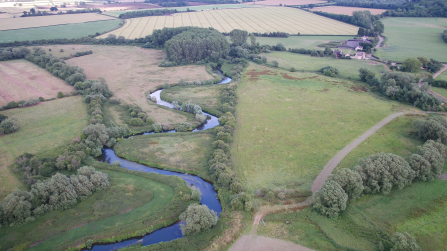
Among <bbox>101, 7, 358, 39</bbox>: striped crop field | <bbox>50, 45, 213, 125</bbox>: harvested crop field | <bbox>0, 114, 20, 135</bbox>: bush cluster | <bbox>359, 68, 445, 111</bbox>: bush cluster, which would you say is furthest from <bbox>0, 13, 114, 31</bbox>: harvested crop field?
<bbox>359, 68, 445, 111</bbox>: bush cluster

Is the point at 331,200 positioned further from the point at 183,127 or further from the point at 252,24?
the point at 252,24

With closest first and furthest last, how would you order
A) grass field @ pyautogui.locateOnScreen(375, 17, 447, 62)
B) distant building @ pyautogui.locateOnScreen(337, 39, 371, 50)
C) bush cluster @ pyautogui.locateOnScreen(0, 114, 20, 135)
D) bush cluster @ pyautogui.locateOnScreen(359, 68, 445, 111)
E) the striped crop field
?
bush cluster @ pyautogui.locateOnScreen(0, 114, 20, 135) → bush cluster @ pyautogui.locateOnScreen(359, 68, 445, 111) → grass field @ pyautogui.locateOnScreen(375, 17, 447, 62) → distant building @ pyautogui.locateOnScreen(337, 39, 371, 50) → the striped crop field

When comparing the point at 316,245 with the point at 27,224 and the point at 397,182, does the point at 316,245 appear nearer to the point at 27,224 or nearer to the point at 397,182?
the point at 397,182

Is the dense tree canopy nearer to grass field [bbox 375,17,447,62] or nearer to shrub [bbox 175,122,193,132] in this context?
shrub [bbox 175,122,193,132]

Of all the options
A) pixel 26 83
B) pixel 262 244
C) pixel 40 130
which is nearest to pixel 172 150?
pixel 262 244

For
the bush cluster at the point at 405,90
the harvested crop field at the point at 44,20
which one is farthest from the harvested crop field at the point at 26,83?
the bush cluster at the point at 405,90

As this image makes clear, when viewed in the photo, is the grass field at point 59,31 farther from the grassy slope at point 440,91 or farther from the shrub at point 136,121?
the grassy slope at point 440,91

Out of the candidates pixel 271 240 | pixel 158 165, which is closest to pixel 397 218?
pixel 271 240
